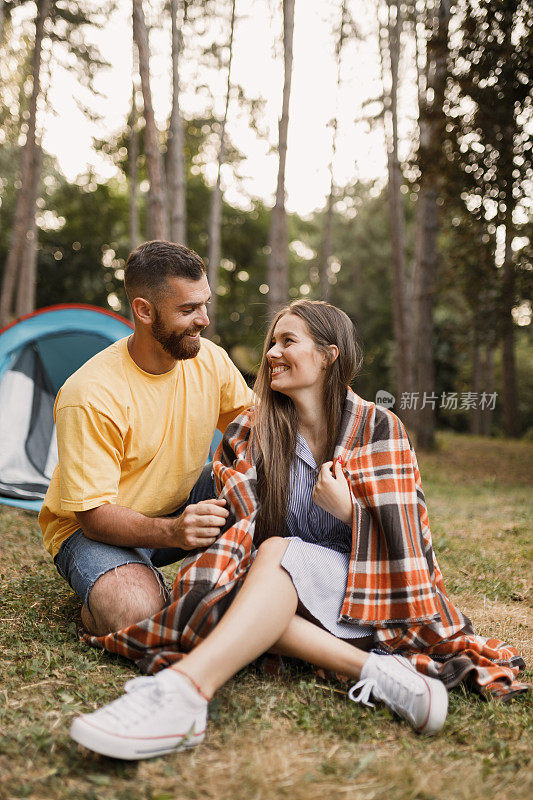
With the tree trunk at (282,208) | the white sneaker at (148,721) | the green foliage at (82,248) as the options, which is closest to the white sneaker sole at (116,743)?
the white sneaker at (148,721)

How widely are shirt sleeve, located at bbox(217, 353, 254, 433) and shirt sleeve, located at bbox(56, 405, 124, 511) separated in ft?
1.89

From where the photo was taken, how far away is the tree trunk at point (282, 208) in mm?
8008

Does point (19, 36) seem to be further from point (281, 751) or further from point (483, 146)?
point (281, 751)

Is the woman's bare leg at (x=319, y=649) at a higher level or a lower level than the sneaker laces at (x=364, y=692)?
higher

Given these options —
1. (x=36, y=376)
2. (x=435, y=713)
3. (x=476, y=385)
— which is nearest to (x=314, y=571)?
(x=435, y=713)

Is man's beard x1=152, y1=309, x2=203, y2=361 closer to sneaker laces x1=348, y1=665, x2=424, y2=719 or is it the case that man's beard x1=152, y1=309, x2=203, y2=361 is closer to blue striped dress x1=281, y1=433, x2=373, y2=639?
blue striped dress x1=281, y1=433, x2=373, y2=639

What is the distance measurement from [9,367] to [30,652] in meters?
2.97

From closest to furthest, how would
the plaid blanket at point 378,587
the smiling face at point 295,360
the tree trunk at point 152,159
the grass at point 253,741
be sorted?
the grass at point 253,741 < the plaid blanket at point 378,587 < the smiling face at point 295,360 < the tree trunk at point 152,159

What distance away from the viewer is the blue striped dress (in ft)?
6.59

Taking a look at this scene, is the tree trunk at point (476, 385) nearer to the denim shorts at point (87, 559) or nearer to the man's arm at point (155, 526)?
the denim shorts at point (87, 559)

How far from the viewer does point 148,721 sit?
5.20ft

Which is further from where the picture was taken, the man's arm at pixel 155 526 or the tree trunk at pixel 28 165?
the tree trunk at pixel 28 165

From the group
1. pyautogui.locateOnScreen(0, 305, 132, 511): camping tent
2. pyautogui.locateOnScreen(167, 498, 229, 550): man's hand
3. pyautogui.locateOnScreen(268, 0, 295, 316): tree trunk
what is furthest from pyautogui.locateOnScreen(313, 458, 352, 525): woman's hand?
pyautogui.locateOnScreen(268, 0, 295, 316): tree trunk

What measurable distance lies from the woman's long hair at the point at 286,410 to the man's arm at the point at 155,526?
0.20 m
